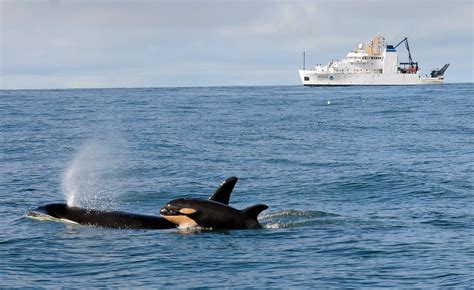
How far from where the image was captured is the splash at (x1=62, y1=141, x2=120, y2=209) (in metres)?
27.4

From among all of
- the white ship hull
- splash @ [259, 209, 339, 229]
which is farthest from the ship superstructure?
splash @ [259, 209, 339, 229]

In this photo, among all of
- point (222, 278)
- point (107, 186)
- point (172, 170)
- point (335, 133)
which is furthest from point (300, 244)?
point (335, 133)

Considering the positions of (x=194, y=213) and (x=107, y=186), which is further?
(x=107, y=186)

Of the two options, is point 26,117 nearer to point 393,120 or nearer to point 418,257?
point 393,120

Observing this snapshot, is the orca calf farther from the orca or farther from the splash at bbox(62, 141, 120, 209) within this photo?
the splash at bbox(62, 141, 120, 209)

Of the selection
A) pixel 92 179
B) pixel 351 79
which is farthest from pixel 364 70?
pixel 92 179

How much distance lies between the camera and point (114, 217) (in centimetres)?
2091

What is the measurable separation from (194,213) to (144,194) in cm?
825

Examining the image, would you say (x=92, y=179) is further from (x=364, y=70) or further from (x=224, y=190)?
(x=364, y=70)

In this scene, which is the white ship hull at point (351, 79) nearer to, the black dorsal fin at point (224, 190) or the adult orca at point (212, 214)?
the black dorsal fin at point (224, 190)

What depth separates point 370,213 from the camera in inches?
917

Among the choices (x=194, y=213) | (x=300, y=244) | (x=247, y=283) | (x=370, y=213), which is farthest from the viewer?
(x=370, y=213)

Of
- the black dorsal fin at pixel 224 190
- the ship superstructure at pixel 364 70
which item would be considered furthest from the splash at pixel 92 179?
the ship superstructure at pixel 364 70

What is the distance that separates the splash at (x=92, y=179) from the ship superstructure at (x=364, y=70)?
481ft
